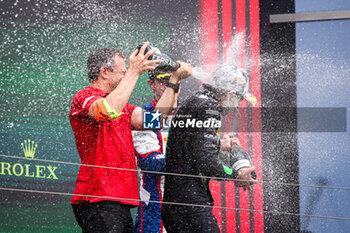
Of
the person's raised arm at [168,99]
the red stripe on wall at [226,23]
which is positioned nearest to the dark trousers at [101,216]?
the person's raised arm at [168,99]

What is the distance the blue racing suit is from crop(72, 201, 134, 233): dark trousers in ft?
0.64

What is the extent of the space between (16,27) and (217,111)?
2.23 ft

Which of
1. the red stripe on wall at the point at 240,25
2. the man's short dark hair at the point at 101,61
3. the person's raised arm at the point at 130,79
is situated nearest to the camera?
the person's raised arm at the point at 130,79

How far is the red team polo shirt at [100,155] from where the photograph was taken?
32.8 inches

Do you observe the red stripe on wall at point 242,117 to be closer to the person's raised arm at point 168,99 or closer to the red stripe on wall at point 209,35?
the red stripe on wall at point 209,35

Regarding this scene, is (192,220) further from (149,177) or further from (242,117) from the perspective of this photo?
(242,117)

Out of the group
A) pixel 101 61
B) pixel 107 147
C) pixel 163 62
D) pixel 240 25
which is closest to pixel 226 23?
pixel 240 25

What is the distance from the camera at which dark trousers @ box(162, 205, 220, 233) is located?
2.71 ft

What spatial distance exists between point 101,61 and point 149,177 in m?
0.39

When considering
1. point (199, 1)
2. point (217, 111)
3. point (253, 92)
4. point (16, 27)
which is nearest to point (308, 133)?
point (253, 92)

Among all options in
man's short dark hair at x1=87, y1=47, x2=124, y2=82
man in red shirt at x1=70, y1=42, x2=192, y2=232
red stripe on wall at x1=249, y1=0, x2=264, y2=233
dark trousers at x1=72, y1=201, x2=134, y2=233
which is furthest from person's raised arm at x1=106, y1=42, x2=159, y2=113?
red stripe on wall at x1=249, y1=0, x2=264, y2=233

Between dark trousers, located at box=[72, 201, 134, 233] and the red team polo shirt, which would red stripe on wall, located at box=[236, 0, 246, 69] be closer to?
the red team polo shirt

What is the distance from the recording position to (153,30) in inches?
41.3

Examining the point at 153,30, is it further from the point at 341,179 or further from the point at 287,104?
the point at 341,179
